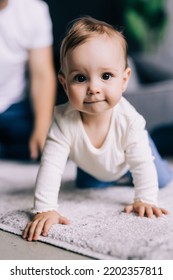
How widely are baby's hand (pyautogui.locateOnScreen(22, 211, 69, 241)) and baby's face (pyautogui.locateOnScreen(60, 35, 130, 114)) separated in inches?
9.8

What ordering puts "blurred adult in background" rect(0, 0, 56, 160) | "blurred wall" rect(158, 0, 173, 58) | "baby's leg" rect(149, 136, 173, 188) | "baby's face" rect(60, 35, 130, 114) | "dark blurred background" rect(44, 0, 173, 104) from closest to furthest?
"baby's face" rect(60, 35, 130, 114), "baby's leg" rect(149, 136, 173, 188), "blurred adult in background" rect(0, 0, 56, 160), "dark blurred background" rect(44, 0, 173, 104), "blurred wall" rect(158, 0, 173, 58)

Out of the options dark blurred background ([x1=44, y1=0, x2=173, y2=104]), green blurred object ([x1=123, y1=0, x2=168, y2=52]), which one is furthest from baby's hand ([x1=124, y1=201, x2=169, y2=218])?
green blurred object ([x1=123, y1=0, x2=168, y2=52])

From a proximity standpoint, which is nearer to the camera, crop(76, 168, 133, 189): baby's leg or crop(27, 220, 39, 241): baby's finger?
crop(27, 220, 39, 241): baby's finger

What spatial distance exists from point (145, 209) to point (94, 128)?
0.23 meters

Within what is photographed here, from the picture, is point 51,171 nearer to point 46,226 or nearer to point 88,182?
point 46,226

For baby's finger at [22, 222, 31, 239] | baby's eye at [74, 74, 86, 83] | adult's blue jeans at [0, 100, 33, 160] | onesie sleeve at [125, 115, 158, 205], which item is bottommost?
adult's blue jeans at [0, 100, 33, 160]

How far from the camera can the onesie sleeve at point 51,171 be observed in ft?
3.48

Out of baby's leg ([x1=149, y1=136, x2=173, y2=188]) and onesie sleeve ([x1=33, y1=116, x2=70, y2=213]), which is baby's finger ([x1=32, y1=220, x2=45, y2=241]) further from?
baby's leg ([x1=149, y1=136, x2=173, y2=188])

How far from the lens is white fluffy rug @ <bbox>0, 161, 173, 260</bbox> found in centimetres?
90

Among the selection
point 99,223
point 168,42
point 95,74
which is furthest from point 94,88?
point 168,42

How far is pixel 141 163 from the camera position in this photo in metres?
1.12
